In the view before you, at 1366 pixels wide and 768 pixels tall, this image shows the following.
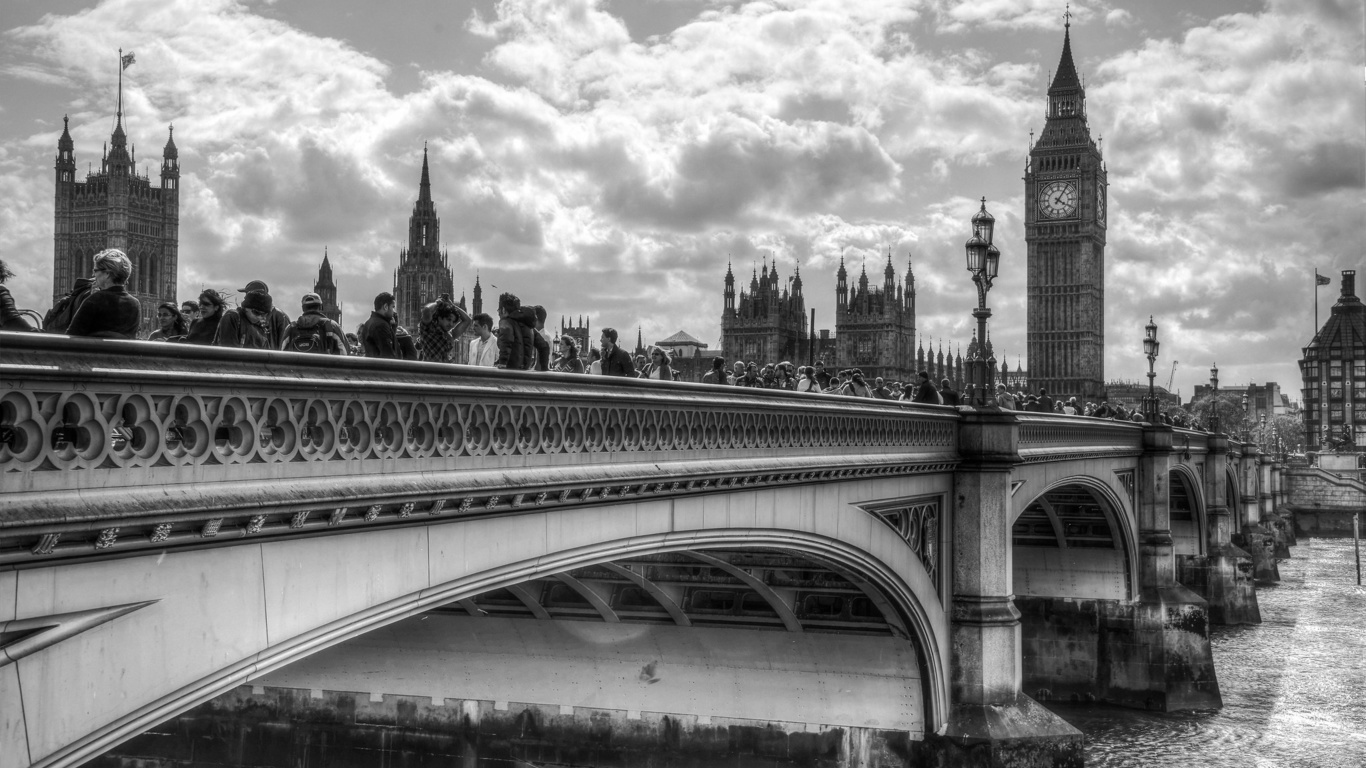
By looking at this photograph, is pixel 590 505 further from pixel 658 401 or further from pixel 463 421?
pixel 463 421

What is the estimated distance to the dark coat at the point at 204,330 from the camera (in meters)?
8.88

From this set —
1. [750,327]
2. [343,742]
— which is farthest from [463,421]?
[750,327]

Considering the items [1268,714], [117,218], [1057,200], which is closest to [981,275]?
[1268,714]

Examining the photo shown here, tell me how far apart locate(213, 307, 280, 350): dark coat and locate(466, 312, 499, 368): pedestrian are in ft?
10.7

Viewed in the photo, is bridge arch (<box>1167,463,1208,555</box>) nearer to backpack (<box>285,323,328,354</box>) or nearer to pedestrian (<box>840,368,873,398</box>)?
pedestrian (<box>840,368,873,398</box>)

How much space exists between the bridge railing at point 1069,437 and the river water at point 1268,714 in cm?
620

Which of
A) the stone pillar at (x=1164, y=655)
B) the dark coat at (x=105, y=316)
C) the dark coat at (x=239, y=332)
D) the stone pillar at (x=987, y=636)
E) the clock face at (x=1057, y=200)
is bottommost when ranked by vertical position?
the stone pillar at (x=1164, y=655)

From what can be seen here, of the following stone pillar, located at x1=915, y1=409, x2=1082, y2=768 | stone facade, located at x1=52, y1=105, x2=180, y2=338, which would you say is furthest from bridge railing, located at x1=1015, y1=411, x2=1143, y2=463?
stone facade, located at x1=52, y1=105, x2=180, y2=338

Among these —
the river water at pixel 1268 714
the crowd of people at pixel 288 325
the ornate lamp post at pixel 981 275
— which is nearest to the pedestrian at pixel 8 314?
the crowd of people at pixel 288 325

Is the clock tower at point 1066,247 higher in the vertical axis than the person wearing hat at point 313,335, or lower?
higher

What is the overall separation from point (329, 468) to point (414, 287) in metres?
156

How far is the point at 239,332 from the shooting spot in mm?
9078

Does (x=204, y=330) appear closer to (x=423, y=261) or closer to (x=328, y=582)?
(x=328, y=582)

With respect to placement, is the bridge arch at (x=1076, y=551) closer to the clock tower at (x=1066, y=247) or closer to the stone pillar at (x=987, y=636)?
the stone pillar at (x=987, y=636)
